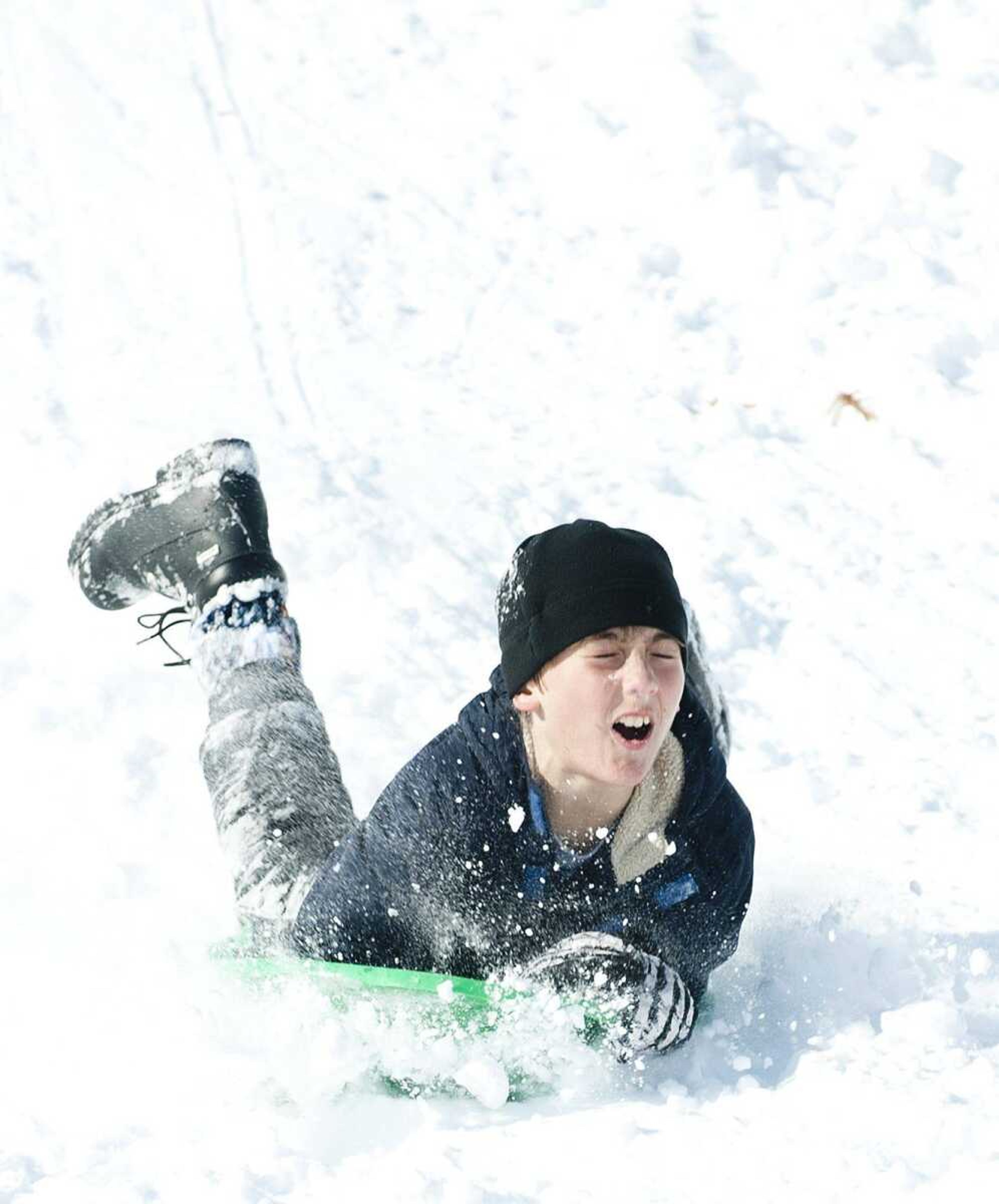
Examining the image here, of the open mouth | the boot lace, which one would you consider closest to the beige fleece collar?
the open mouth

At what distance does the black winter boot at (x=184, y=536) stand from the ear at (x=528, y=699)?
1.11 meters

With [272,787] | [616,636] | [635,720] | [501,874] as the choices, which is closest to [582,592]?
[616,636]

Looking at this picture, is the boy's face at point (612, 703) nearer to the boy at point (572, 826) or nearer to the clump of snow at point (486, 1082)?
the boy at point (572, 826)

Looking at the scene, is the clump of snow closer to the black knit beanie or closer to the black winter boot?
the black knit beanie

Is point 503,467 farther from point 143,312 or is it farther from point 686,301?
point 143,312

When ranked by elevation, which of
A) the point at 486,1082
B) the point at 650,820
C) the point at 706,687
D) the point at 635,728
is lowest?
the point at 486,1082

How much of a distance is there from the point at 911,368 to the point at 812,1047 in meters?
2.58

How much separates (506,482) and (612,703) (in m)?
2.06

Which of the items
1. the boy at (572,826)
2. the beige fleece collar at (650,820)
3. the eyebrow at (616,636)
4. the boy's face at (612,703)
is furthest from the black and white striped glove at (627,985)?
the eyebrow at (616,636)

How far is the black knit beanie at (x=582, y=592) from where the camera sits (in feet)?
8.21

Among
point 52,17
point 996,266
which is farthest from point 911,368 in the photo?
point 52,17

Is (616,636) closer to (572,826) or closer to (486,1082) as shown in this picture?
(572,826)

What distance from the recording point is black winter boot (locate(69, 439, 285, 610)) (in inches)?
142

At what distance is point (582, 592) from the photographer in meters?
2.52
